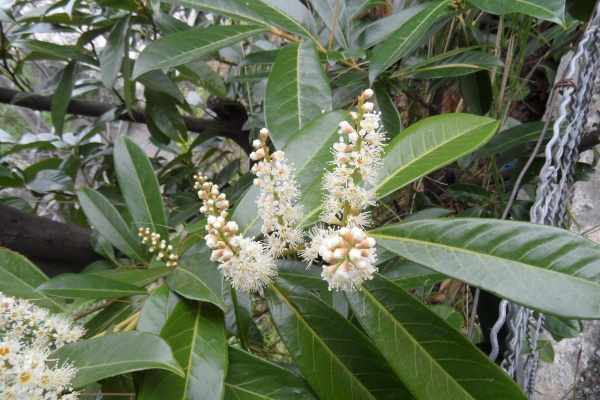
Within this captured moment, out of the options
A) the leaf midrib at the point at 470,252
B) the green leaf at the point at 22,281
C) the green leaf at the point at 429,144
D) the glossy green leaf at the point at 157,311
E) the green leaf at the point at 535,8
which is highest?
the green leaf at the point at 535,8

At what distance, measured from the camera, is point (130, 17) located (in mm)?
1304

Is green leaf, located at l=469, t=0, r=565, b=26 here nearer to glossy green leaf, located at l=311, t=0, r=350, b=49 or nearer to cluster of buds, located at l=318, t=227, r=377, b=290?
glossy green leaf, located at l=311, t=0, r=350, b=49

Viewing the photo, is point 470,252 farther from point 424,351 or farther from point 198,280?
point 198,280

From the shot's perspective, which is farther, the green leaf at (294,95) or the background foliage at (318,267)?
the green leaf at (294,95)

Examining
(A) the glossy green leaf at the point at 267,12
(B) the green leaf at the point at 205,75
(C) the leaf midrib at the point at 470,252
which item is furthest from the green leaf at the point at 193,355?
(B) the green leaf at the point at 205,75

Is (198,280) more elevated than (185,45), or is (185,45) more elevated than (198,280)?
(185,45)

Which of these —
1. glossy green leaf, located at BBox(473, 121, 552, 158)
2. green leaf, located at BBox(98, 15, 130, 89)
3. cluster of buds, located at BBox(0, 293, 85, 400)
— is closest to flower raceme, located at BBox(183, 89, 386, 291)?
cluster of buds, located at BBox(0, 293, 85, 400)

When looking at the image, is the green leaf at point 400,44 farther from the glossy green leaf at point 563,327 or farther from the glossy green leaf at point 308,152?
the glossy green leaf at point 563,327

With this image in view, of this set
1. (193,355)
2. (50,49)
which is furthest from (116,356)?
(50,49)

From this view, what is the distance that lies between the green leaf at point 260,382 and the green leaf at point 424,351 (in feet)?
0.41

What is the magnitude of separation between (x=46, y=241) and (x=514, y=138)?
119 centimetres

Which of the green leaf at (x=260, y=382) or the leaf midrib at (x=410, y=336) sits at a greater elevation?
the leaf midrib at (x=410, y=336)

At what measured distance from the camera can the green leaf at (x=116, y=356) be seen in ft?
1.63

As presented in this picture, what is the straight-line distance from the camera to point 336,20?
91 centimetres
